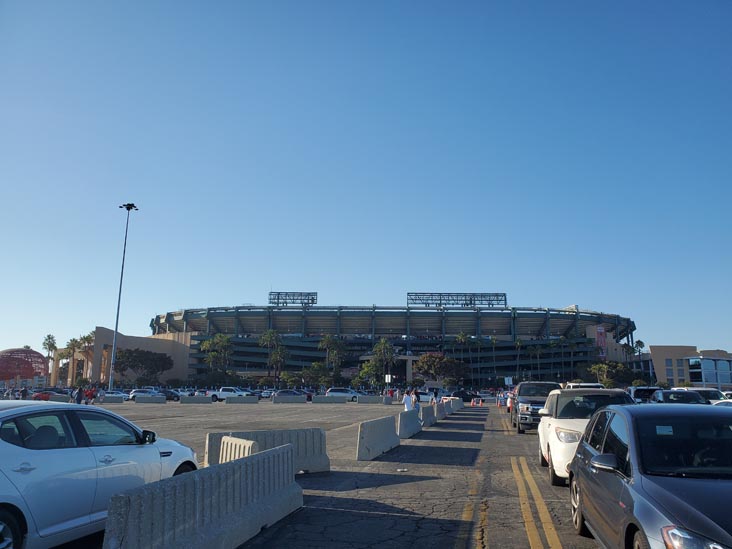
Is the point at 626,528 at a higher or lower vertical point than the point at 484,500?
higher

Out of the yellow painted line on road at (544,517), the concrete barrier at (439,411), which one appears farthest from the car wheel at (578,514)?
the concrete barrier at (439,411)

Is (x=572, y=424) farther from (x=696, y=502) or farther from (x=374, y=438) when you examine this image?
(x=696, y=502)

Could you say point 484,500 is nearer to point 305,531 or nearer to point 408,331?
point 305,531

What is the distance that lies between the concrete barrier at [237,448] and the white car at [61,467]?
1413mm

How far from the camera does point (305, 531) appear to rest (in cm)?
703

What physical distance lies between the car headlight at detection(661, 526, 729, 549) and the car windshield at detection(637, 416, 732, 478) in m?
1.03

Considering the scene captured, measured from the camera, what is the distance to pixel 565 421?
10656mm

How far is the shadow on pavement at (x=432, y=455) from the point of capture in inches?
535

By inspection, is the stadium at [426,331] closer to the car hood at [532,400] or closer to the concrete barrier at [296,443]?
the car hood at [532,400]

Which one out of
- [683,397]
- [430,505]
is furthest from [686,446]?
[683,397]

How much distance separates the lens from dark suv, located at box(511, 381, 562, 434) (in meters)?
21.0

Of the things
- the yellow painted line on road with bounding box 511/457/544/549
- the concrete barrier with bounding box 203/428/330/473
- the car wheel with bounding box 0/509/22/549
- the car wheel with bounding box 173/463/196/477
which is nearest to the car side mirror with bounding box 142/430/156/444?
the car wheel with bounding box 173/463/196/477

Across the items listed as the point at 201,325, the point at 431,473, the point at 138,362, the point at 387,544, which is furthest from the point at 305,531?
the point at 201,325

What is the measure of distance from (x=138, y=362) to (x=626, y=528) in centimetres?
12875
